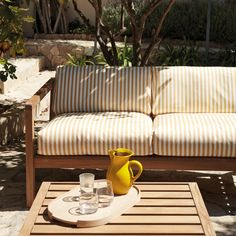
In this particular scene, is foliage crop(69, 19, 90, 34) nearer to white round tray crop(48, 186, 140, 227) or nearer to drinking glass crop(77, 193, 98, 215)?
white round tray crop(48, 186, 140, 227)

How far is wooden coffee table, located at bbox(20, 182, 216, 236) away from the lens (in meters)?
2.69

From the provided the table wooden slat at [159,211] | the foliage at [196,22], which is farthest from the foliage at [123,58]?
the table wooden slat at [159,211]

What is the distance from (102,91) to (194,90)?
839 mm

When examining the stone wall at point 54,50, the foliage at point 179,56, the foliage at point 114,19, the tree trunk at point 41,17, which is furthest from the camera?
the tree trunk at point 41,17

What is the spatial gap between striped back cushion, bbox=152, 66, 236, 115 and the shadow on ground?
0.62 metres

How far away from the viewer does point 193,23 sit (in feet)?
37.1

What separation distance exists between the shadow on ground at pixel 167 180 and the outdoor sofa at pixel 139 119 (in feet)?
1.12

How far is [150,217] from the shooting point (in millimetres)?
2855

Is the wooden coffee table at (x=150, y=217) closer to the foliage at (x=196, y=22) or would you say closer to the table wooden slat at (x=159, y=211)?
the table wooden slat at (x=159, y=211)

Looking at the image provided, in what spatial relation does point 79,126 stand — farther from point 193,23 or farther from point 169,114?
point 193,23

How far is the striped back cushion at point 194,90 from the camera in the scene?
4707 mm

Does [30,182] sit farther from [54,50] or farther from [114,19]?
[114,19]

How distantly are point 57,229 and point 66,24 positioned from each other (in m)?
10.1

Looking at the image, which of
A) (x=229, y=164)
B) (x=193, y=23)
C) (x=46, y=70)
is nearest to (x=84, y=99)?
(x=229, y=164)
